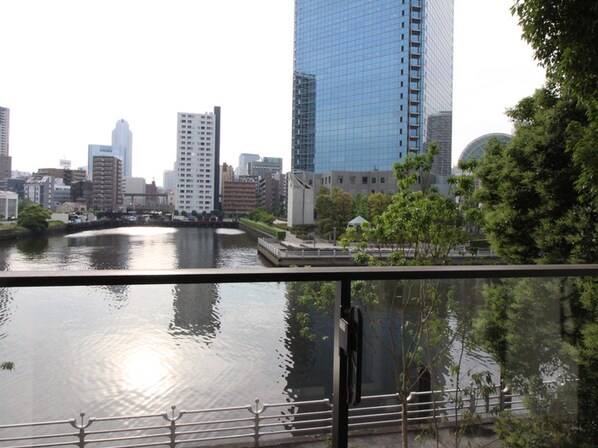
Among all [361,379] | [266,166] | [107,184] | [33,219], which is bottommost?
[33,219]

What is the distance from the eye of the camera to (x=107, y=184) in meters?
58.5

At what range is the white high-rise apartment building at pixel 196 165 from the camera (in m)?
70.4

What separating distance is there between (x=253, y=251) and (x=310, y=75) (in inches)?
1770

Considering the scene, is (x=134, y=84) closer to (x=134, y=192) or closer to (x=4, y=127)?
(x=134, y=192)

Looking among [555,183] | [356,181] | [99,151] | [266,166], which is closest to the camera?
[555,183]

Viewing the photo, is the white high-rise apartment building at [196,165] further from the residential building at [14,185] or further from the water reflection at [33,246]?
the water reflection at [33,246]

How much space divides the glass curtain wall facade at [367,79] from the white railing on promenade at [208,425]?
60.2 meters

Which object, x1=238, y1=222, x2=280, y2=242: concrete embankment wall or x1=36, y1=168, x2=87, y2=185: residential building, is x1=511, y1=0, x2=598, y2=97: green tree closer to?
x1=238, y1=222, x2=280, y2=242: concrete embankment wall

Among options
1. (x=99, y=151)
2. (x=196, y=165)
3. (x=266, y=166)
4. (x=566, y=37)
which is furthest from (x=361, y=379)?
(x=266, y=166)

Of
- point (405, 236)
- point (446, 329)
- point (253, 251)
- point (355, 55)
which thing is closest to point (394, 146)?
point (355, 55)

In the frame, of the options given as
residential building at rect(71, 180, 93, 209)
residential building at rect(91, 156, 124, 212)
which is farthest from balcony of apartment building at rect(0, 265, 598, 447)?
residential building at rect(91, 156, 124, 212)

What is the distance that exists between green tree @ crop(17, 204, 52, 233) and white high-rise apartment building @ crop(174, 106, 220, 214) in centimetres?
3351

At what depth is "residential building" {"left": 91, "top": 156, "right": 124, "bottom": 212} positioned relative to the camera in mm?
56000

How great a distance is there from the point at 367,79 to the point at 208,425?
69683 millimetres
